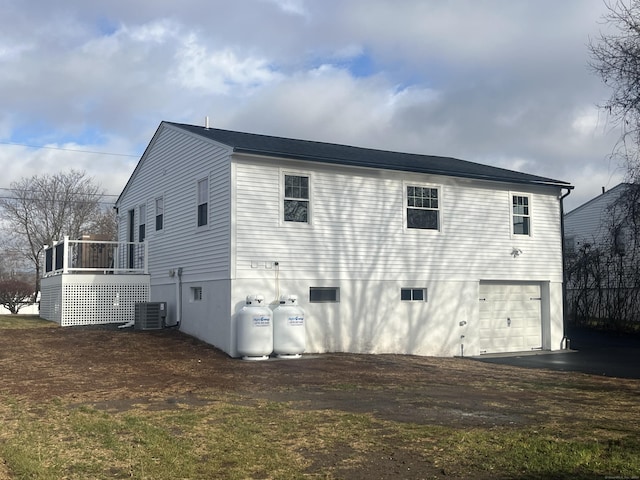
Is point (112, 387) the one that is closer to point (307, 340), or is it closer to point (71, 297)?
point (307, 340)

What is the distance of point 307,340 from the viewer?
1499cm

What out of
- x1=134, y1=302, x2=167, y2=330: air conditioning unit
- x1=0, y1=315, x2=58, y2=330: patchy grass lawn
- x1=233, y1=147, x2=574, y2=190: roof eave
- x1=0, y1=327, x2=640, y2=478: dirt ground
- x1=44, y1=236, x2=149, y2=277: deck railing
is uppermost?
x1=233, y1=147, x2=574, y2=190: roof eave

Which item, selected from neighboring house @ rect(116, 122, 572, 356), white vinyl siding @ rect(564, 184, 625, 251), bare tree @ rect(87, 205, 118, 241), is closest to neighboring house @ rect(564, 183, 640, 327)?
white vinyl siding @ rect(564, 184, 625, 251)

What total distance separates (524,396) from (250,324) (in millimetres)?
6066

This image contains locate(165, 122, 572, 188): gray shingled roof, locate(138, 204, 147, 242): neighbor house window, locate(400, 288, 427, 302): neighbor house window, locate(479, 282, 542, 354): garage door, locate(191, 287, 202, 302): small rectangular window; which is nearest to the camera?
locate(165, 122, 572, 188): gray shingled roof

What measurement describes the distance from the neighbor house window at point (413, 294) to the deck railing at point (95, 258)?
7650 millimetres

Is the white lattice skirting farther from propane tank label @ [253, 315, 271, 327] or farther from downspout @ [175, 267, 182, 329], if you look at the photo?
propane tank label @ [253, 315, 271, 327]

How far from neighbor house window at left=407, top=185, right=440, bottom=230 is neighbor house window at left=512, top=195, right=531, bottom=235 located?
293cm

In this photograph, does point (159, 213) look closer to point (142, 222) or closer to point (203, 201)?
point (142, 222)

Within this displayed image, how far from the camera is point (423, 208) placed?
17031 mm

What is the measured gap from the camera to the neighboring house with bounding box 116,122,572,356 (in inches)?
576

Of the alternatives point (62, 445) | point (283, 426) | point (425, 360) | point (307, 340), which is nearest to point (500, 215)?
point (425, 360)

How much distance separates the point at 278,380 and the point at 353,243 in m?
5.55

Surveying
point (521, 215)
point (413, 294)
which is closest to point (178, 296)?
point (413, 294)
